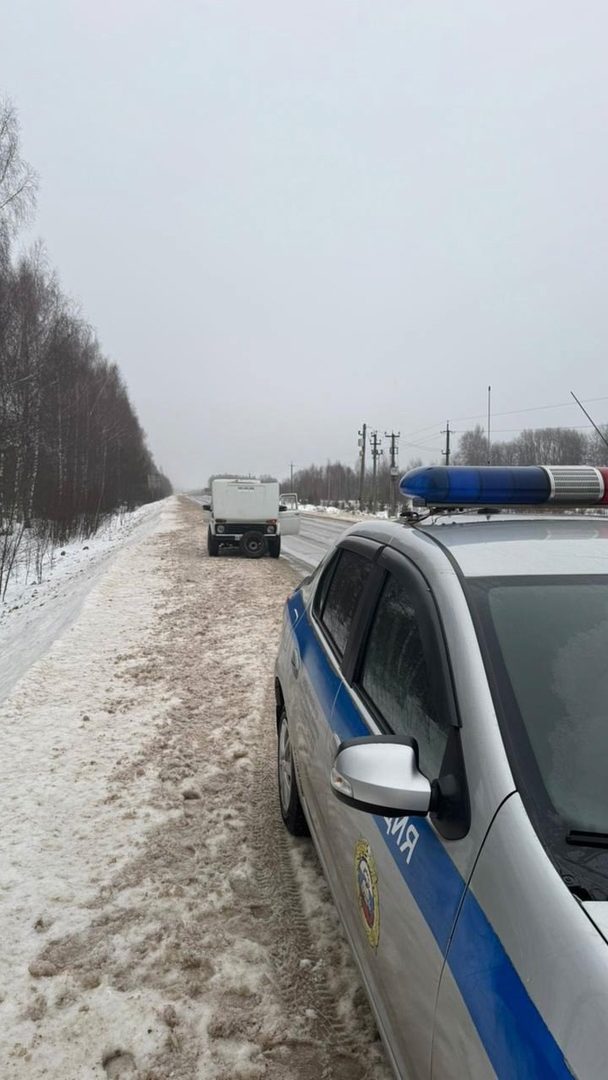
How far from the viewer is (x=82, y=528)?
31375mm

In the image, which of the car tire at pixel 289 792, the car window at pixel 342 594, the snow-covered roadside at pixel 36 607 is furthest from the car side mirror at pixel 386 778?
the snow-covered roadside at pixel 36 607

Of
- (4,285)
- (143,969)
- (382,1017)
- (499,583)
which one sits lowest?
(143,969)

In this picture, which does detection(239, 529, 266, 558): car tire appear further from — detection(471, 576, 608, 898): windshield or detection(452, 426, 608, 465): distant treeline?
detection(471, 576, 608, 898): windshield

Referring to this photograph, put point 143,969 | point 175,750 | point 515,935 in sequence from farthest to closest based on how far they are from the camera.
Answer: point 175,750, point 143,969, point 515,935

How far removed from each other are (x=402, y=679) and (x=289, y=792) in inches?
71.0

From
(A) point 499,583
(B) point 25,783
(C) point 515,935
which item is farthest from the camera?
(B) point 25,783

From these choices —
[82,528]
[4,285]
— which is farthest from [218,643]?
[82,528]

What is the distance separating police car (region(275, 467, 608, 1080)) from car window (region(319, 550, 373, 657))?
130 millimetres

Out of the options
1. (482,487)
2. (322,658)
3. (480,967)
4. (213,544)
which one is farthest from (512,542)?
(213,544)

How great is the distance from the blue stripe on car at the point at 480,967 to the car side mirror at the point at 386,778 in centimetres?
12

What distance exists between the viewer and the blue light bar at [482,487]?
8.09ft

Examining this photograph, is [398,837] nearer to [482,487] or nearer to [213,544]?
[482,487]

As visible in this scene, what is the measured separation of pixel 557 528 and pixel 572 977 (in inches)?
57.8

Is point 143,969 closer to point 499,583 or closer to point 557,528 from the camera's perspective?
point 499,583
